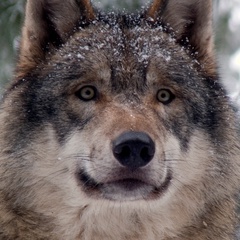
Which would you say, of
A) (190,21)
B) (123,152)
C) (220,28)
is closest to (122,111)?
(123,152)

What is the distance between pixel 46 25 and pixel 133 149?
4.18ft

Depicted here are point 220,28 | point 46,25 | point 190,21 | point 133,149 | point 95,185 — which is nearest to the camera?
point 133,149

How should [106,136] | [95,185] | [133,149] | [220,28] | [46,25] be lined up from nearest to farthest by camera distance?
[133,149] < [106,136] < [95,185] < [46,25] < [220,28]

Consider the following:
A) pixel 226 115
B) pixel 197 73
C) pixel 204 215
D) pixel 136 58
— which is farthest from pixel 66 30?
pixel 204 215

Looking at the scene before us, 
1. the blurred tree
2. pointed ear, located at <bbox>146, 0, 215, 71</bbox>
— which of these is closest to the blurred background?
the blurred tree

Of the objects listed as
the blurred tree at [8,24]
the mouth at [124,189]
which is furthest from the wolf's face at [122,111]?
the blurred tree at [8,24]

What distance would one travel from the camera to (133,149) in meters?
3.67

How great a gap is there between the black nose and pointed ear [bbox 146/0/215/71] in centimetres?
113

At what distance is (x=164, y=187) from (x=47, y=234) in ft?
2.54

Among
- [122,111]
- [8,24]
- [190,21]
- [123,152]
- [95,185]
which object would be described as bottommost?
[95,185]

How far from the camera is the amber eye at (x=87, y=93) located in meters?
4.14

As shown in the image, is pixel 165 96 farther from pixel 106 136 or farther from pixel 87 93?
pixel 106 136

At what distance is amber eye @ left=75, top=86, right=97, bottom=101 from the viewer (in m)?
4.14

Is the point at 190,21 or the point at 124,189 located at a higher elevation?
the point at 190,21
